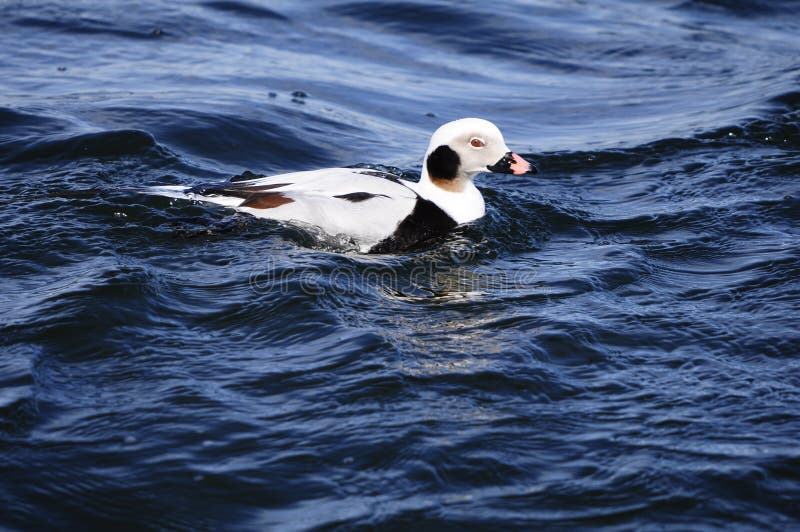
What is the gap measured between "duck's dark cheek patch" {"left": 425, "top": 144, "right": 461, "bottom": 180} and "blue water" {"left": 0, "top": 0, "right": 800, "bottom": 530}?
480 millimetres

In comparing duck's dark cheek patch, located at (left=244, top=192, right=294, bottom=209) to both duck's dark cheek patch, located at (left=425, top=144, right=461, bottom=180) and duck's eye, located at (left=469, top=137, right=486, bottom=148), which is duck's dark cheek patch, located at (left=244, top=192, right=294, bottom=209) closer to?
duck's dark cheek patch, located at (left=425, top=144, right=461, bottom=180)

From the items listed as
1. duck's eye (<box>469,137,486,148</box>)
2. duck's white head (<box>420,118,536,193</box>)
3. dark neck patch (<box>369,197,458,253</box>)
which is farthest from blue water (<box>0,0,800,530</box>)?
duck's eye (<box>469,137,486,148</box>)

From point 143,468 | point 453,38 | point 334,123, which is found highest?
point 453,38

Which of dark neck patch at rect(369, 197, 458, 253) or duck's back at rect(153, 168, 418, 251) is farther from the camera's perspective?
dark neck patch at rect(369, 197, 458, 253)

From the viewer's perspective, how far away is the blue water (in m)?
4.35

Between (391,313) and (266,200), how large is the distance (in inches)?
66.3

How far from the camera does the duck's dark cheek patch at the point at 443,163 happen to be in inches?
311

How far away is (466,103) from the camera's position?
12.0 metres

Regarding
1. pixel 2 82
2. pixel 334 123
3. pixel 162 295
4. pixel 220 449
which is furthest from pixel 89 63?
pixel 220 449

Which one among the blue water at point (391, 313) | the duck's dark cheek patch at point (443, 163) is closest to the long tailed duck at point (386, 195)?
the duck's dark cheek patch at point (443, 163)

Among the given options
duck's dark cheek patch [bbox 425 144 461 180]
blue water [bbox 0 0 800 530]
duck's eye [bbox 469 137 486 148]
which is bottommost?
blue water [bbox 0 0 800 530]

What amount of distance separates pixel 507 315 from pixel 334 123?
17.3ft

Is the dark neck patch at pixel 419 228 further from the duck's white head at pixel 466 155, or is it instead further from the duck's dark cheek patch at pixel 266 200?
the duck's dark cheek patch at pixel 266 200

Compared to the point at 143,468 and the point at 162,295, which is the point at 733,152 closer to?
the point at 162,295
